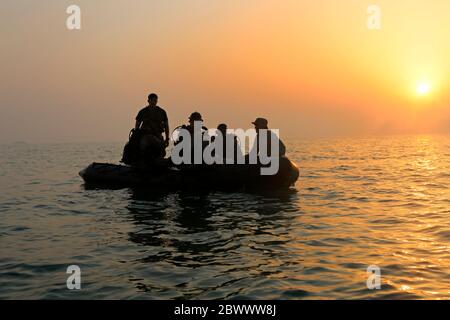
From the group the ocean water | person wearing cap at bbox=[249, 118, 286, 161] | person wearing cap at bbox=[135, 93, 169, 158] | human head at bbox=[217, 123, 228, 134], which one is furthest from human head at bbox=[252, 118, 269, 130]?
person wearing cap at bbox=[135, 93, 169, 158]

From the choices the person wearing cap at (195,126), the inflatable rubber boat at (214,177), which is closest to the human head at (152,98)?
the person wearing cap at (195,126)

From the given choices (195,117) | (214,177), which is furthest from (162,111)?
(214,177)

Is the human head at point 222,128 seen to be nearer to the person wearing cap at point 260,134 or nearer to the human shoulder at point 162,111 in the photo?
the person wearing cap at point 260,134

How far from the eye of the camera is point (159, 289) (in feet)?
22.2

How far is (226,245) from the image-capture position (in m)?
9.45

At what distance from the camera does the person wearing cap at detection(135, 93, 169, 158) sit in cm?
1830

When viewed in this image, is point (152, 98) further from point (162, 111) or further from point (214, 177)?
point (214, 177)

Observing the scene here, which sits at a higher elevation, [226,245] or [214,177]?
[214,177]

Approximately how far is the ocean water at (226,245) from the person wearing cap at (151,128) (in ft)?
6.62

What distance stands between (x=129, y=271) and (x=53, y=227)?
474 centimetres

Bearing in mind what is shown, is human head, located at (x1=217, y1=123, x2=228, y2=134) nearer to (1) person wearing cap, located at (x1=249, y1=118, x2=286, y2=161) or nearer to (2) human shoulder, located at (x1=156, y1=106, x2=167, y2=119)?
(1) person wearing cap, located at (x1=249, y1=118, x2=286, y2=161)

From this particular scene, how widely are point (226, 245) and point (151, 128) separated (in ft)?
32.6

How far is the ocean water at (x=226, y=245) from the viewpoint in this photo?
6.80 meters

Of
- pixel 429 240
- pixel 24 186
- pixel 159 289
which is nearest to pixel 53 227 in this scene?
pixel 159 289
